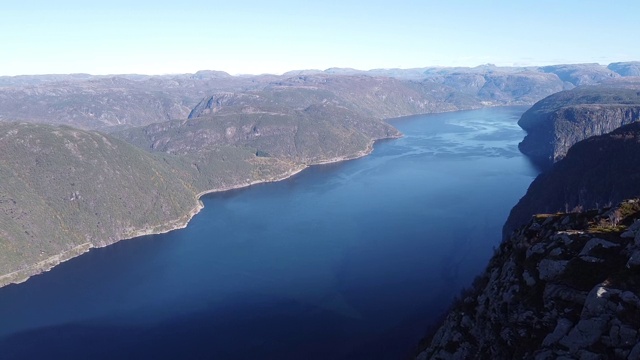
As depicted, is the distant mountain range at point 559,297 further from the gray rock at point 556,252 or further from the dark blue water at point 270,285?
the dark blue water at point 270,285

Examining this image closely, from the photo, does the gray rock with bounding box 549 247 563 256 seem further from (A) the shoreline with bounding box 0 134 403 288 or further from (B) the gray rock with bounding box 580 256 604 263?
(A) the shoreline with bounding box 0 134 403 288

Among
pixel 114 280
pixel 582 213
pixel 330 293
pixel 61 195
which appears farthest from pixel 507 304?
pixel 61 195

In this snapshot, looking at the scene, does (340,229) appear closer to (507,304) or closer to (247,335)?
(247,335)

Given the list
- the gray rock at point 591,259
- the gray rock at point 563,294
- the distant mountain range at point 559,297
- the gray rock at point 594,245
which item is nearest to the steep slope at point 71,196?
the distant mountain range at point 559,297

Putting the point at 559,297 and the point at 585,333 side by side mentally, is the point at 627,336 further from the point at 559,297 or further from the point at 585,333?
the point at 559,297

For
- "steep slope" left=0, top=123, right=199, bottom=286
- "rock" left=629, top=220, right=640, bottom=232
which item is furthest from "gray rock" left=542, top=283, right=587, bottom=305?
"steep slope" left=0, top=123, right=199, bottom=286

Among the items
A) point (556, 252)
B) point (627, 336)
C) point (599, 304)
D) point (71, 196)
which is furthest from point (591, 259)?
point (71, 196)
